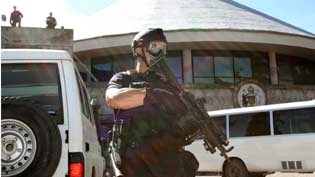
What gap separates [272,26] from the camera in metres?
27.5

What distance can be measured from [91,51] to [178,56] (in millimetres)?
4238

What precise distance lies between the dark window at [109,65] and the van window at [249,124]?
38.4 ft

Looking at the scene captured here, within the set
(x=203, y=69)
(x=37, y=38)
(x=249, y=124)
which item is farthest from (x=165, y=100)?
(x=203, y=69)

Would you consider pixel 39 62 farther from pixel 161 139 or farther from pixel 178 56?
pixel 178 56

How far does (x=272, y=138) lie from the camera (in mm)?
13984

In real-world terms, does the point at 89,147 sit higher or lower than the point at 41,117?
lower

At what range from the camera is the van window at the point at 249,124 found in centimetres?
1431

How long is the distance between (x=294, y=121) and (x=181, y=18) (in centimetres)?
1468

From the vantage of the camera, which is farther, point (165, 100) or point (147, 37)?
point (147, 37)

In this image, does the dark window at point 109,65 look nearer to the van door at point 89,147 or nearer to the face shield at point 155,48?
the van door at point 89,147

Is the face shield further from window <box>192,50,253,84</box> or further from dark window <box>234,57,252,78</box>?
dark window <box>234,57,252,78</box>

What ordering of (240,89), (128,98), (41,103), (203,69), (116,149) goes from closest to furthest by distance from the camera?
(128,98) < (116,149) < (41,103) < (240,89) < (203,69)

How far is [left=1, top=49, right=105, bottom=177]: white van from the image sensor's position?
3.86m

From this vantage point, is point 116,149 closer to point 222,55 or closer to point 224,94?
point 224,94
